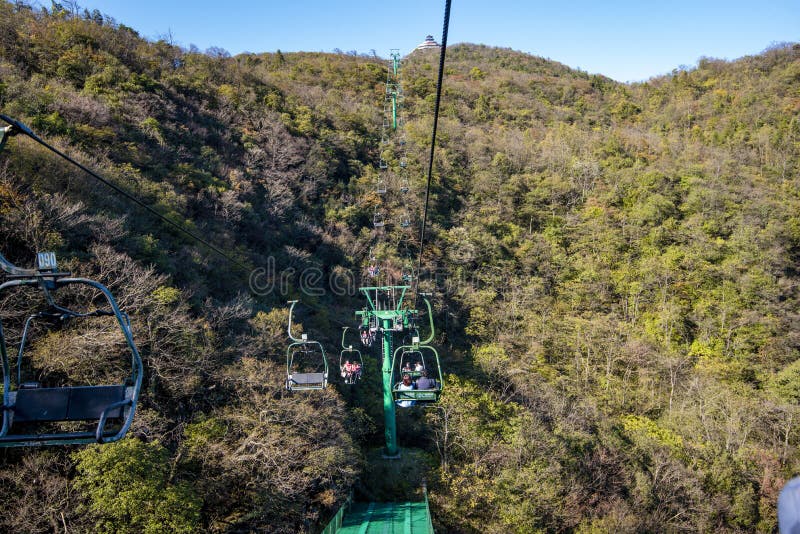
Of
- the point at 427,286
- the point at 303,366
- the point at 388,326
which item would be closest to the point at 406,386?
the point at 388,326

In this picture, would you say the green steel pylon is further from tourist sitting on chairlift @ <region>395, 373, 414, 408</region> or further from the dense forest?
tourist sitting on chairlift @ <region>395, 373, 414, 408</region>

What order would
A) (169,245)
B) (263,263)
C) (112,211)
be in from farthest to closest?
(263,263) → (169,245) → (112,211)

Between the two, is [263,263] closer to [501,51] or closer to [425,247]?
[425,247]

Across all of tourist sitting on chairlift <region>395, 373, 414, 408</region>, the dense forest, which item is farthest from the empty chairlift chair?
tourist sitting on chairlift <region>395, 373, 414, 408</region>

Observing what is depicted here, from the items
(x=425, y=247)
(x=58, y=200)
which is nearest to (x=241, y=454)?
(x=58, y=200)

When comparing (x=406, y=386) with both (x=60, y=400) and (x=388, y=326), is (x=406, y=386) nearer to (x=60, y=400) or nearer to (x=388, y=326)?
(x=388, y=326)

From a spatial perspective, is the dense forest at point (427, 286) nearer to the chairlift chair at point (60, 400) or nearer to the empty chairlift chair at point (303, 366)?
the empty chairlift chair at point (303, 366)
